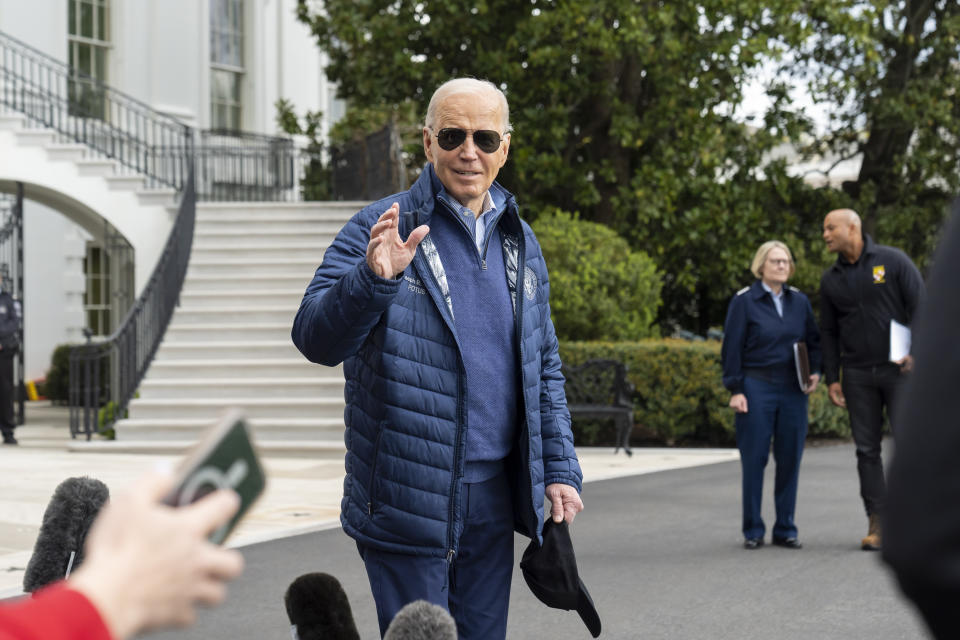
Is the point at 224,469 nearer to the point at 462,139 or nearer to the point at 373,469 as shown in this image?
the point at 373,469

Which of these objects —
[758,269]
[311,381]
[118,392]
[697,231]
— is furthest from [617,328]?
[758,269]

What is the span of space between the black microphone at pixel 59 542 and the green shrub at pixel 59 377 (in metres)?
18.0

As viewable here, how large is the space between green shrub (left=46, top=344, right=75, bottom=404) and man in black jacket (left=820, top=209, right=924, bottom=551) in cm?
1525

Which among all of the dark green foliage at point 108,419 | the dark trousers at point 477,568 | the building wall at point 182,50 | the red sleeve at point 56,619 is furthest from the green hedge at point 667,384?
the red sleeve at point 56,619

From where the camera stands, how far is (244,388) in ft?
48.0

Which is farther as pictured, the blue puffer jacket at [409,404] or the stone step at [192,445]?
the stone step at [192,445]

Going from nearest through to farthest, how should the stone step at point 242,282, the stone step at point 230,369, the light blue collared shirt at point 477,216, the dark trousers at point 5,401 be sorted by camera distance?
the light blue collared shirt at point 477,216, the dark trousers at point 5,401, the stone step at point 230,369, the stone step at point 242,282

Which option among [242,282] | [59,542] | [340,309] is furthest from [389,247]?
[242,282]

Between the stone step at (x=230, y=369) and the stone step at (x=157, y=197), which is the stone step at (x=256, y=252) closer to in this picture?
the stone step at (x=157, y=197)

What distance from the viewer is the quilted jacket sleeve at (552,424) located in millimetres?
3693

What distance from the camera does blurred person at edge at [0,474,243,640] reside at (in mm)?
1132

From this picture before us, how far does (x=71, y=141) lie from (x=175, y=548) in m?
17.9

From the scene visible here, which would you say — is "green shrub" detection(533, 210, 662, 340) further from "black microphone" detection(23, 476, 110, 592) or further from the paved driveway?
"black microphone" detection(23, 476, 110, 592)

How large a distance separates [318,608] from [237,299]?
1345 centimetres
